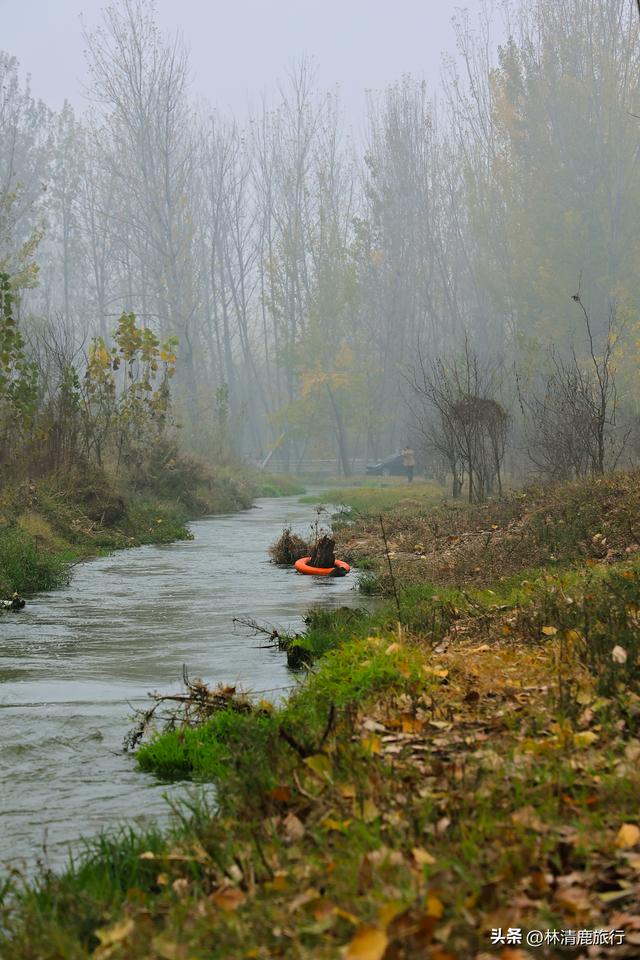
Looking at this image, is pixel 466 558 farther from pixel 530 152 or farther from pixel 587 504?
pixel 530 152

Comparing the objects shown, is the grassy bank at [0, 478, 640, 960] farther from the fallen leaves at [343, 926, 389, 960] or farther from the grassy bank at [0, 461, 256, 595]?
the grassy bank at [0, 461, 256, 595]

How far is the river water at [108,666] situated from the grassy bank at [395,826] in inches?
15.9

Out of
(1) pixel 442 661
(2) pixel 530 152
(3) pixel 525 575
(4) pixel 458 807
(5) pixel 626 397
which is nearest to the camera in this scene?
(4) pixel 458 807

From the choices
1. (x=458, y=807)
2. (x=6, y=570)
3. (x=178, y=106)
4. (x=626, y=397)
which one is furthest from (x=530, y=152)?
(x=458, y=807)

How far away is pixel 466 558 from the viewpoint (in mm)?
13734

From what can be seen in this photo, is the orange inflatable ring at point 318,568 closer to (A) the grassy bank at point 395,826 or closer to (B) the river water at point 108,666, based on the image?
(B) the river water at point 108,666

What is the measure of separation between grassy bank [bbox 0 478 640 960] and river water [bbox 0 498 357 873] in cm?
40

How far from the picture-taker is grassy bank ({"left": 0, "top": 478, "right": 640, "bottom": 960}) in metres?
3.24

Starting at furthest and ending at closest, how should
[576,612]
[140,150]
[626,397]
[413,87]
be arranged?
[413,87] → [140,150] → [626,397] → [576,612]

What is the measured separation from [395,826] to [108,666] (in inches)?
205

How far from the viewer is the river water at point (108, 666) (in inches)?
205

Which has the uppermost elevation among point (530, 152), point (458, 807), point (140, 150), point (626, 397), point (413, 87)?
point (413, 87)

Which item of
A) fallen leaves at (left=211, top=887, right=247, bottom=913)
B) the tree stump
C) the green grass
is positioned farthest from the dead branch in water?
the tree stump

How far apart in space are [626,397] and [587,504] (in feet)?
61.6
